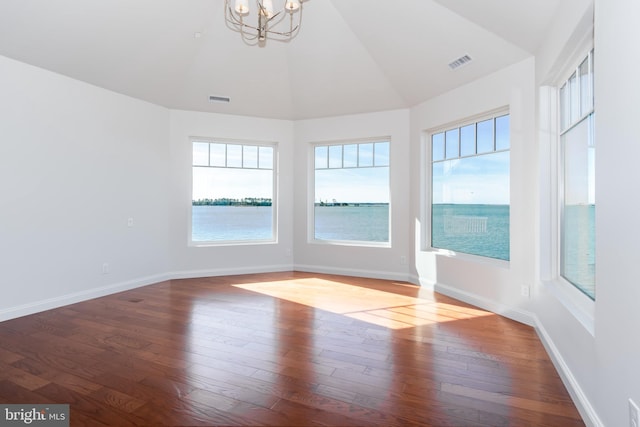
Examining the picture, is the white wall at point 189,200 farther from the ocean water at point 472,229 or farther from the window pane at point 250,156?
the ocean water at point 472,229

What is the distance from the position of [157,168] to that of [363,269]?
3552 mm

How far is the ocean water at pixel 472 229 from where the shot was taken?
398 centimetres

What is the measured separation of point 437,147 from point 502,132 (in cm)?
106

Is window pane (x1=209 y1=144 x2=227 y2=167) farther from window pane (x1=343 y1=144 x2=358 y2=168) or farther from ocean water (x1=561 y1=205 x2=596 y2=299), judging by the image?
ocean water (x1=561 y1=205 x2=596 y2=299)

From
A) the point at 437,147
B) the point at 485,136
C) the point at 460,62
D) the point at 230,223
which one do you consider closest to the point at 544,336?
the point at 485,136

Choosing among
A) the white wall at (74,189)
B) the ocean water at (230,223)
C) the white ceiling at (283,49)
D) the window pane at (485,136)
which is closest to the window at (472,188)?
the window pane at (485,136)

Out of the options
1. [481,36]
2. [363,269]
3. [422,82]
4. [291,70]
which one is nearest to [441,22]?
[481,36]

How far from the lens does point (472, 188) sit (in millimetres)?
4402

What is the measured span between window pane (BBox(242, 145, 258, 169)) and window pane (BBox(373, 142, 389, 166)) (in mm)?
2060

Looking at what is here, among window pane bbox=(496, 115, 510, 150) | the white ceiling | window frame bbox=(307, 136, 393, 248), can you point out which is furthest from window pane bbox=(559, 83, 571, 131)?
window frame bbox=(307, 136, 393, 248)

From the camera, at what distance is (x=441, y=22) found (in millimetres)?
3609

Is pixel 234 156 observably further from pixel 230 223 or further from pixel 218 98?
pixel 230 223

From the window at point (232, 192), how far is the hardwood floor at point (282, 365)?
1889 millimetres

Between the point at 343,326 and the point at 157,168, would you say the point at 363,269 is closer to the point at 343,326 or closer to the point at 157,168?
the point at 343,326
